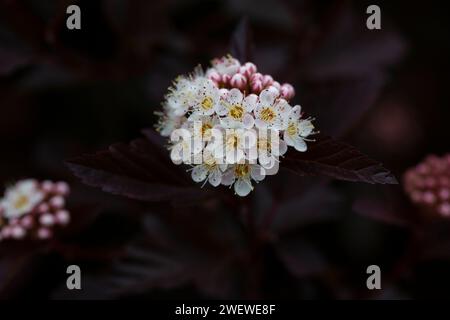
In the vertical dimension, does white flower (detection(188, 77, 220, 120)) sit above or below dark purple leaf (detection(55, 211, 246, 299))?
above

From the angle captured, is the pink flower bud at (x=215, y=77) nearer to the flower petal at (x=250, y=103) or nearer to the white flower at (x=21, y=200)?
the flower petal at (x=250, y=103)

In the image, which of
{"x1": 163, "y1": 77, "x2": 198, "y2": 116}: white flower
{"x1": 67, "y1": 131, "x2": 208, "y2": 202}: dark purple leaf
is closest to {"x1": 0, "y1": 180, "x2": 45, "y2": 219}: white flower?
{"x1": 67, "y1": 131, "x2": 208, "y2": 202}: dark purple leaf

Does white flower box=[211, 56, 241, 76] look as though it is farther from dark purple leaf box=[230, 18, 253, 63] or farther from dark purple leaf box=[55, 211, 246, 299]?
dark purple leaf box=[55, 211, 246, 299]

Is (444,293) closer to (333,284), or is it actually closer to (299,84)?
(333,284)

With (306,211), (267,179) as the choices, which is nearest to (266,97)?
(267,179)

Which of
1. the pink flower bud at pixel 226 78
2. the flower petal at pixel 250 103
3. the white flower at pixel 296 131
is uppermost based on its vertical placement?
the pink flower bud at pixel 226 78

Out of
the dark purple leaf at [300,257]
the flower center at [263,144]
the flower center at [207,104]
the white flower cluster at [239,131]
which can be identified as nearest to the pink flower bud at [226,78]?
the white flower cluster at [239,131]
